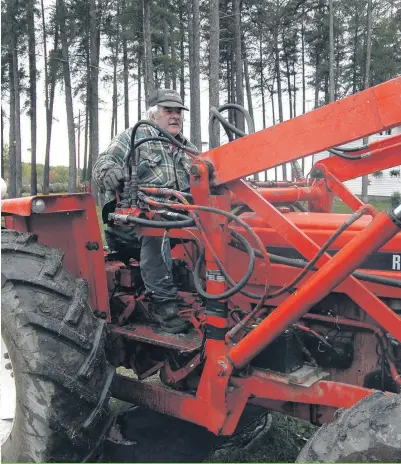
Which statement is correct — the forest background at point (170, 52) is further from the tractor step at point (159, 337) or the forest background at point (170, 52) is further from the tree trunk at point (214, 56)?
the tractor step at point (159, 337)

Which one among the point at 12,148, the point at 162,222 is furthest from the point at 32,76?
the point at 162,222

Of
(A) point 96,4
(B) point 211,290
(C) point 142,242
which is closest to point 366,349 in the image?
(B) point 211,290

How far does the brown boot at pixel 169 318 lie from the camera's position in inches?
125

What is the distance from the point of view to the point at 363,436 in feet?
6.21

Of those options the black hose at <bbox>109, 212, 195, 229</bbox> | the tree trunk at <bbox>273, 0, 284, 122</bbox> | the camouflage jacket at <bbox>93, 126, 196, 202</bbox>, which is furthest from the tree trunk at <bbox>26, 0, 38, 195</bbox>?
the black hose at <bbox>109, 212, 195, 229</bbox>

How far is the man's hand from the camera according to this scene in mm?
3167

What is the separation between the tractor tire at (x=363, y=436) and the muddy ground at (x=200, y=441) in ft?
4.13

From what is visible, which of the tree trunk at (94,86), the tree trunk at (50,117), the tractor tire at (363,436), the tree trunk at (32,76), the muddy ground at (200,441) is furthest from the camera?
the tree trunk at (50,117)

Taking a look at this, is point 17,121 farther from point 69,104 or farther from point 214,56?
point 214,56

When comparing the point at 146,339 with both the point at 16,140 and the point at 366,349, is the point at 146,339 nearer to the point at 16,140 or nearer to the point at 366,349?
the point at 366,349

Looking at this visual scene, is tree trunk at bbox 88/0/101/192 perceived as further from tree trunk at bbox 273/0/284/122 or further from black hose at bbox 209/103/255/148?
black hose at bbox 209/103/255/148

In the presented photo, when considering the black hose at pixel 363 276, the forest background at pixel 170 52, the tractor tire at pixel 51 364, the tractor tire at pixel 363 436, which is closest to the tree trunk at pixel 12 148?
the forest background at pixel 170 52

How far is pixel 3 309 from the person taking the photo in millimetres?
2568

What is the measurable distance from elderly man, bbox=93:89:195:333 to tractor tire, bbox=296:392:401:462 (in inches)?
52.1
